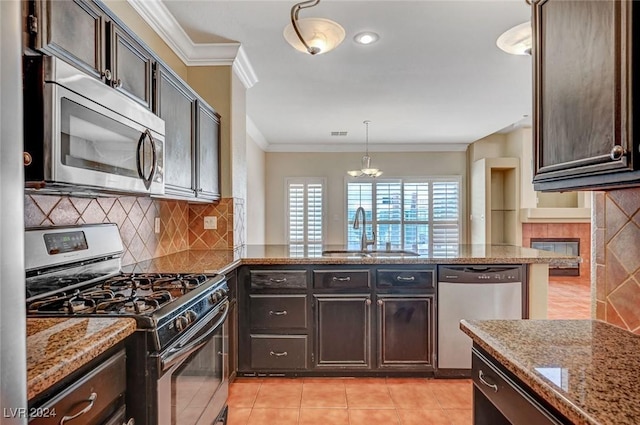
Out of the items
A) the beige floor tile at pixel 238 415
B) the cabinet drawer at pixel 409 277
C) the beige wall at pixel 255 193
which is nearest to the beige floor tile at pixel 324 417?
the beige floor tile at pixel 238 415

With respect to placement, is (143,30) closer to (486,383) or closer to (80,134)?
(80,134)

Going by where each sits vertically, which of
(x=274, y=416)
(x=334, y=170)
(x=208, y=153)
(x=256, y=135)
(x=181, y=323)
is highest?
(x=256, y=135)

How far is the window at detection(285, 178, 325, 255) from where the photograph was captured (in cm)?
744

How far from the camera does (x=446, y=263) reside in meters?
2.66

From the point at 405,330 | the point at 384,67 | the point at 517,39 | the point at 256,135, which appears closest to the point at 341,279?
the point at 405,330

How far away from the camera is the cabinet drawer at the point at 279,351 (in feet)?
8.86

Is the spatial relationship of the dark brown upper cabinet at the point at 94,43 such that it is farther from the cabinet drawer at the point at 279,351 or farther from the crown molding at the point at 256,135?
the crown molding at the point at 256,135

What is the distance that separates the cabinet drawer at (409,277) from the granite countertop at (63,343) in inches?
73.5

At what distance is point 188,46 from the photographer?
2959 millimetres

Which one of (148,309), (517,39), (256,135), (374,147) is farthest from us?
(374,147)

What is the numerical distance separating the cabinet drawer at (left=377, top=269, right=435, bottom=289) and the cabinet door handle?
1874mm

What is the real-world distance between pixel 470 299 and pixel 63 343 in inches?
97.8

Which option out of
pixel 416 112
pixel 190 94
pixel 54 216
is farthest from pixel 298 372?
pixel 416 112

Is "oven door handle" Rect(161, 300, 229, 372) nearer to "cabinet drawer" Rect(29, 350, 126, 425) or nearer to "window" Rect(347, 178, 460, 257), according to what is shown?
"cabinet drawer" Rect(29, 350, 126, 425)
